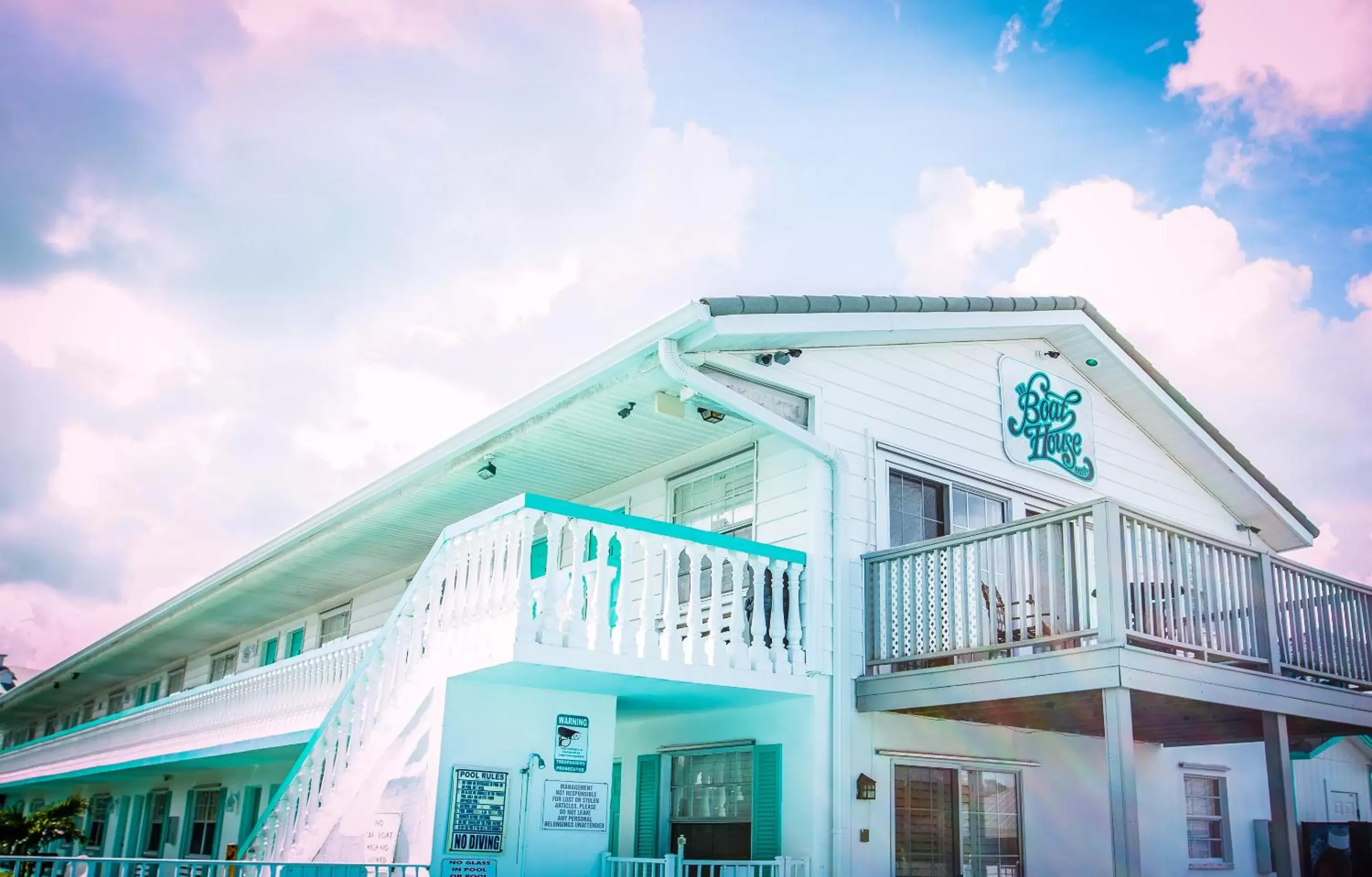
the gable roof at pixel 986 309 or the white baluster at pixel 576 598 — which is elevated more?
the gable roof at pixel 986 309

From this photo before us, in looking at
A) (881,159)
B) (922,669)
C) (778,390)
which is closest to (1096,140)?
(881,159)

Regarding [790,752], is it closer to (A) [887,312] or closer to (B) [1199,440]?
(A) [887,312]

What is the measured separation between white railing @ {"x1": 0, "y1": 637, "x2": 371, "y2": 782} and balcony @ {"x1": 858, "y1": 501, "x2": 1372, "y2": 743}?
18.3 ft

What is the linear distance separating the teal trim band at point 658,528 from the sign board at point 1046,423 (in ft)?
12.1

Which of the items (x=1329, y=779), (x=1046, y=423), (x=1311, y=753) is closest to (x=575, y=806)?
(x=1046, y=423)

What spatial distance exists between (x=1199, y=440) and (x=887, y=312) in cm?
546

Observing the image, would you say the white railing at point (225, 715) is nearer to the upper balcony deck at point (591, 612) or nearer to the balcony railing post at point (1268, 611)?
the upper balcony deck at point (591, 612)

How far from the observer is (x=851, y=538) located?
11.0 metres

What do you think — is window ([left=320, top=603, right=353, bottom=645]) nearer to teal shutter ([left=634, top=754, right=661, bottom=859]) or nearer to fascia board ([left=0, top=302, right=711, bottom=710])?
fascia board ([left=0, top=302, right=711, bottom=710])

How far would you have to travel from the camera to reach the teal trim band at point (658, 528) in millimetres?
9125

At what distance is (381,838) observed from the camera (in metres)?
9.68

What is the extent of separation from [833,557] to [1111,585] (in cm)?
276

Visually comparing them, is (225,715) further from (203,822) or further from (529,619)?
(529,619)

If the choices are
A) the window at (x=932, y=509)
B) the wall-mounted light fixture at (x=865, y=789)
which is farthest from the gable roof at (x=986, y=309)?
the wall-mounted light fixture at (x=865, y=789)
